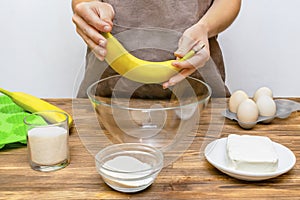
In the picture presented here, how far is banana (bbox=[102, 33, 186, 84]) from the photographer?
989 mm

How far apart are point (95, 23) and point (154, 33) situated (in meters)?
0.16

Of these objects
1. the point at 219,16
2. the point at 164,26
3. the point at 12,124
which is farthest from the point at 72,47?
the point at 12,124

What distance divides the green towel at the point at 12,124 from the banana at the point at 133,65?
0.23 meters

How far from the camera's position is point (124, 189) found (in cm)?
82

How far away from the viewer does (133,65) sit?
3.39 ft

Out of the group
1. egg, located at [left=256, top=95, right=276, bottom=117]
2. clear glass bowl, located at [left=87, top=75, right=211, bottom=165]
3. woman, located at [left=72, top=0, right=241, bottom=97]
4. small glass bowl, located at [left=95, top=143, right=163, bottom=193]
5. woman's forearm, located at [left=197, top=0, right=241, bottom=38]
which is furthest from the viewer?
woman's forearm, located at [left=197, top=0, right=241, bottom=38]

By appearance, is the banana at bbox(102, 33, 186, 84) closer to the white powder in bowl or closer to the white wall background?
the white powder in bowl

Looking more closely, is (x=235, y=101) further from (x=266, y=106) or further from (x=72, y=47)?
(x=72, y=47)

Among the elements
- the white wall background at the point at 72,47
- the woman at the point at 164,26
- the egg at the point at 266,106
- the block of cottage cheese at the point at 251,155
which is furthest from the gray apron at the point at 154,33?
the white wall background at the point at 72,47

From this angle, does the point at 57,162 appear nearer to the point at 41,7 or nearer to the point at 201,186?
the point at 201,186

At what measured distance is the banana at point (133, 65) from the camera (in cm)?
99

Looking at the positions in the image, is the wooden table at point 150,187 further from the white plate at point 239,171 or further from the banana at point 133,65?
the banana at point 133,65

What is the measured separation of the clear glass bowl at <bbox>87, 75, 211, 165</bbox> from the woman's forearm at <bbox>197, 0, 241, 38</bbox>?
0.29m

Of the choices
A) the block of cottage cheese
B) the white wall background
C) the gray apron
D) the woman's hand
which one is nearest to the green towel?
the gray apron
